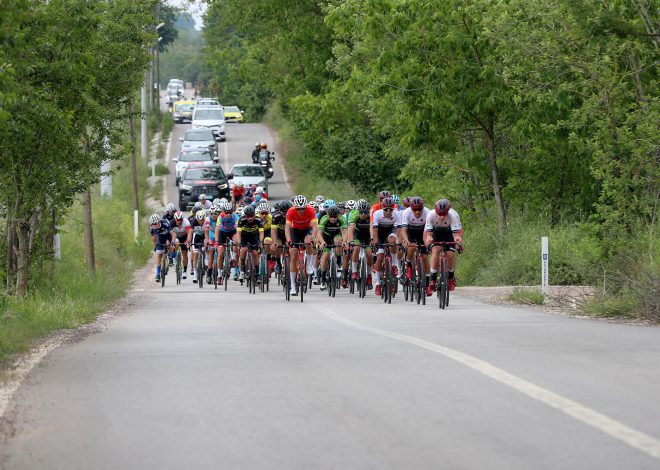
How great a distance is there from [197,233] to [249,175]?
27.1 m

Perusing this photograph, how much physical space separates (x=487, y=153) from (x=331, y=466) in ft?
79.7

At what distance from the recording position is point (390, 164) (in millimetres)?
54438

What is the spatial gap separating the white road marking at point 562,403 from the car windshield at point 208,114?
224ft

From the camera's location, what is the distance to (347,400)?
29.5 feet

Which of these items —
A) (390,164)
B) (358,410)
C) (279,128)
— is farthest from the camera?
(279,128)

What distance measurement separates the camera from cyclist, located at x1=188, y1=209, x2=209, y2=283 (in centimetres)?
3094

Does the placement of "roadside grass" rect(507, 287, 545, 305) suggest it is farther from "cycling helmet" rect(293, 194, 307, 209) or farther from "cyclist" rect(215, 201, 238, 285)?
"cyclist" rect(215, 201, 238, 285)

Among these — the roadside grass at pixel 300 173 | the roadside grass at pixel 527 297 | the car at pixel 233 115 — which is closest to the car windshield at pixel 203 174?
the roadside grass at pixel 300 173

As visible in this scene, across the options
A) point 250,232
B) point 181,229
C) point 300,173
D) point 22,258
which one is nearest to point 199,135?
point 300,173

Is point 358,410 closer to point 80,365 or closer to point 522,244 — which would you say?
point 80,365

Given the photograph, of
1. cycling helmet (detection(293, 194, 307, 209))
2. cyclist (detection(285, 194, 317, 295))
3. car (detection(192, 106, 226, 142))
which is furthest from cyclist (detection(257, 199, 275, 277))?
car (detection(192, 106, 226, 142))

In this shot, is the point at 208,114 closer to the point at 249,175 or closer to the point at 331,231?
the point at 249,175

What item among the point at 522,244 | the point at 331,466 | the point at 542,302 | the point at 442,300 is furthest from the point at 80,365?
the point at 522,244

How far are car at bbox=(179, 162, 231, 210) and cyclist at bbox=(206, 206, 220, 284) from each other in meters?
24.2
